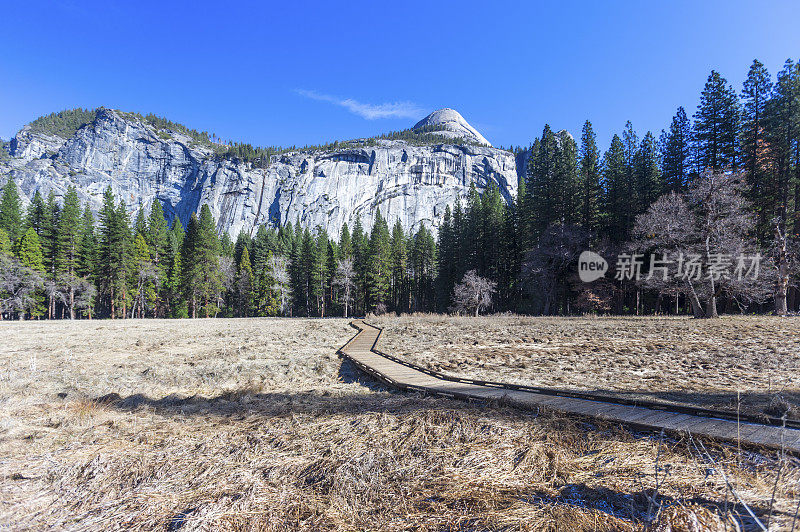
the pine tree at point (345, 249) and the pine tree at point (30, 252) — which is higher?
the pine tree at point (345, 249)

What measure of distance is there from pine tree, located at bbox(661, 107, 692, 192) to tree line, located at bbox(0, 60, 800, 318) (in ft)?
0.60

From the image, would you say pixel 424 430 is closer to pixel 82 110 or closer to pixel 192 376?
pixel 192 376

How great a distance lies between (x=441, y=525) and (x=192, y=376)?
31.0 ft

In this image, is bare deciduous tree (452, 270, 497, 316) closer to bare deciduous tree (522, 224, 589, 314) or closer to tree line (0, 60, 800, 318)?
tree line (0, 60, 800, 318)

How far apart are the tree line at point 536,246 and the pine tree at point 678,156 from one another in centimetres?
18

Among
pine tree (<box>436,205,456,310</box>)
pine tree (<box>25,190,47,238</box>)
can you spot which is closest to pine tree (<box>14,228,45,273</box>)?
pine tree (<box>25,190,47,238</box>)

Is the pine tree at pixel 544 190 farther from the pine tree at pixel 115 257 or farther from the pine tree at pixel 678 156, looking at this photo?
the pine tree at pixel 115 257

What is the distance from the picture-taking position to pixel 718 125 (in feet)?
105

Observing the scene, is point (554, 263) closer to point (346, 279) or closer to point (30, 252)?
point (346, 279)

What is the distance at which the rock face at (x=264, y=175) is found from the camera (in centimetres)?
15575

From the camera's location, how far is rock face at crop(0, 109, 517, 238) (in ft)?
511

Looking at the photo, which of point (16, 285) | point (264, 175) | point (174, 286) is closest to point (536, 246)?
point (174, 286)

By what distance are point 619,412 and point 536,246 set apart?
40047 mm

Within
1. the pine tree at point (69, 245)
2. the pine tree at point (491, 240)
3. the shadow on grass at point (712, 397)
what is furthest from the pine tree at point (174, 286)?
the shadow on grass at point (712, 397)
